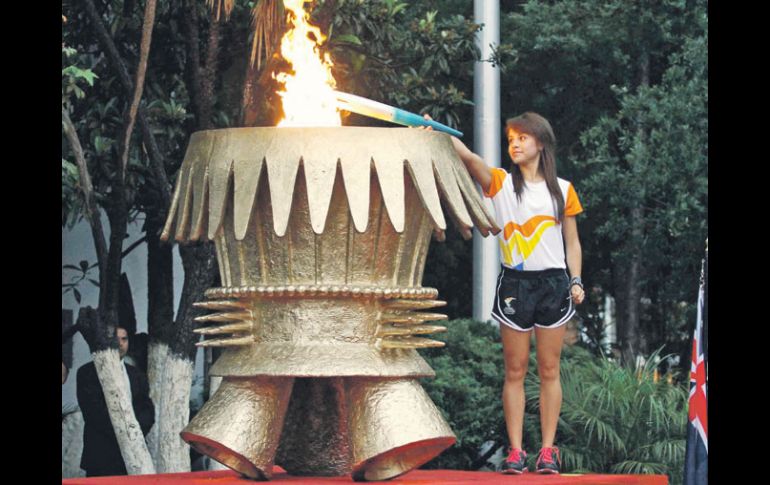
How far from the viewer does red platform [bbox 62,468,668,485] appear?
6098 millimetres

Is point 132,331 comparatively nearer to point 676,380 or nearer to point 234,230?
point 676,380

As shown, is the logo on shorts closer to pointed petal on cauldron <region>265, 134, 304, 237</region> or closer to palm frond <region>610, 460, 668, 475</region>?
pointed petal on cauldron <region>265, 134, 304, 237</region>

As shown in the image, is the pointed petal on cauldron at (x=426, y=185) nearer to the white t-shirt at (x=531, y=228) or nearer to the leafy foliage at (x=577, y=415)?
the white t-shirt at (x=531, y=228)

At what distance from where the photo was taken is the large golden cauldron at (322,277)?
604cm

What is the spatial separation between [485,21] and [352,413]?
5.83 metres

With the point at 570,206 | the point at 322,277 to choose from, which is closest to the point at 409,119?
the point at 322,277

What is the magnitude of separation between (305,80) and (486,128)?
505 cm

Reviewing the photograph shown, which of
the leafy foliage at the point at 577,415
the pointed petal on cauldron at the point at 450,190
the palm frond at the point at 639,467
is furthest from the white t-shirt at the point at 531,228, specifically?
the palm frond at the point at 639,467

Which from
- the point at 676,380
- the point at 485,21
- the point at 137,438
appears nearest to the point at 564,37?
the point at 485,21

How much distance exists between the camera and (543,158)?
708 cm

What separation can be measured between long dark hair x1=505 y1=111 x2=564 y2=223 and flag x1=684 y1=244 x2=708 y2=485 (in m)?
0.74

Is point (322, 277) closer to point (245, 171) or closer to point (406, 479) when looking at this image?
point (245, 171)

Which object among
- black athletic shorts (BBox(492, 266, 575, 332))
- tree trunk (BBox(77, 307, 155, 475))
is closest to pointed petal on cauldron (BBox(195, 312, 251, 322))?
black athletic shorts (BBox(492, 266, 575, 332))
